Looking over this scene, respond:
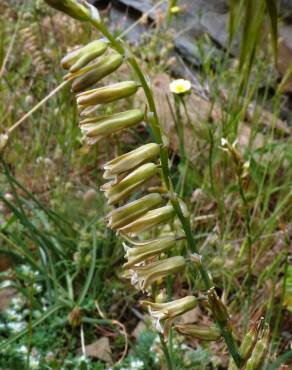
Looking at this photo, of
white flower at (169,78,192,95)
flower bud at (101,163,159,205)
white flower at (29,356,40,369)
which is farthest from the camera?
white flower at (169,78,192,95)

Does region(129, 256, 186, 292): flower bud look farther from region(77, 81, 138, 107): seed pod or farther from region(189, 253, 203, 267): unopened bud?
region(77, 81, 138, 107): seed pod

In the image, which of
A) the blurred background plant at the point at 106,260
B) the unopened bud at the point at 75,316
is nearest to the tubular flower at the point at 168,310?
the blurred background plant at the point at 106,260

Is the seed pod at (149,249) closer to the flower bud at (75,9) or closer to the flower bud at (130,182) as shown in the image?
the flower bud at (130,182)

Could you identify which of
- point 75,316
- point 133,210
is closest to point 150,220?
point 133,210

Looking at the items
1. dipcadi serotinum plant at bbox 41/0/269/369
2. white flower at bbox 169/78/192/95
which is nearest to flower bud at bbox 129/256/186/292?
dipcadi serotinum plant at bbox 41/0/269/369

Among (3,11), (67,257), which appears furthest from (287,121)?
(3,11)

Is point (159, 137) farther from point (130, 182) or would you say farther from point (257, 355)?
point (257, 355)
